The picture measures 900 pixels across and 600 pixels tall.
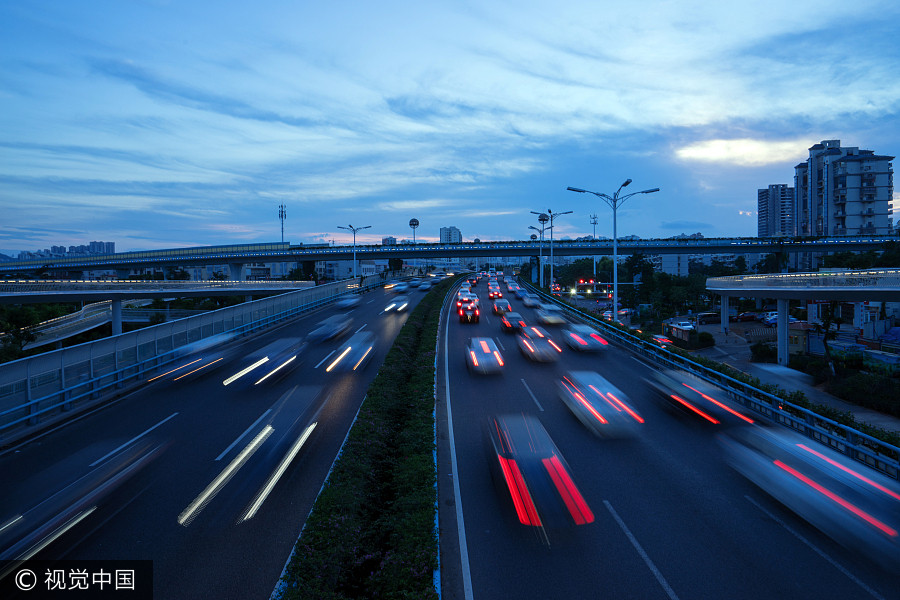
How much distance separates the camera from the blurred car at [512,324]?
33.1 metres

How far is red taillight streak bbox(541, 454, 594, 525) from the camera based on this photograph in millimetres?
9047

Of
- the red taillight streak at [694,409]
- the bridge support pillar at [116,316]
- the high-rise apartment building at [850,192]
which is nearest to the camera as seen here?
the red taillight streak at [694,409]

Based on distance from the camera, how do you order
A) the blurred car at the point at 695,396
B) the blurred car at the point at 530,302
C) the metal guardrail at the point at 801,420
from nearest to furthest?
1. the metal guardrail at the point at 801,420
2. the blurred car at the point at 695,396
3. the blurred car at the point at 530,302

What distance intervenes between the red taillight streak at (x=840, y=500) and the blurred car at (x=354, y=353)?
17.3m

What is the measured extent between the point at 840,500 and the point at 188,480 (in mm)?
14841

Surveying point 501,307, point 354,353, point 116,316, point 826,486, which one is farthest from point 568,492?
point 116,316

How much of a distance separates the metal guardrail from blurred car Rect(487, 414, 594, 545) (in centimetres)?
734

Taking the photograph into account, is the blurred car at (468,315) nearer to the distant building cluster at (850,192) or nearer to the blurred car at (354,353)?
the blurred car at (354,353)

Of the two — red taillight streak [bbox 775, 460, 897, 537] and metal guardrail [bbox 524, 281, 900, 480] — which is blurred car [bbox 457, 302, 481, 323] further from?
red taillight streak [bbox 775, 460, 897, 537]

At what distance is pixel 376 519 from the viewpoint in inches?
371

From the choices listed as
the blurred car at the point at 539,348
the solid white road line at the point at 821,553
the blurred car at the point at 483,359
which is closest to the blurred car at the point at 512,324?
the blurred car at the point at 539,348

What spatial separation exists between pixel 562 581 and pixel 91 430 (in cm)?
1490

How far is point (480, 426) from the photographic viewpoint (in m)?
14.2

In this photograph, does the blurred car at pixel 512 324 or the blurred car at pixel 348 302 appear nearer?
the blurred car at pixel 512 324
